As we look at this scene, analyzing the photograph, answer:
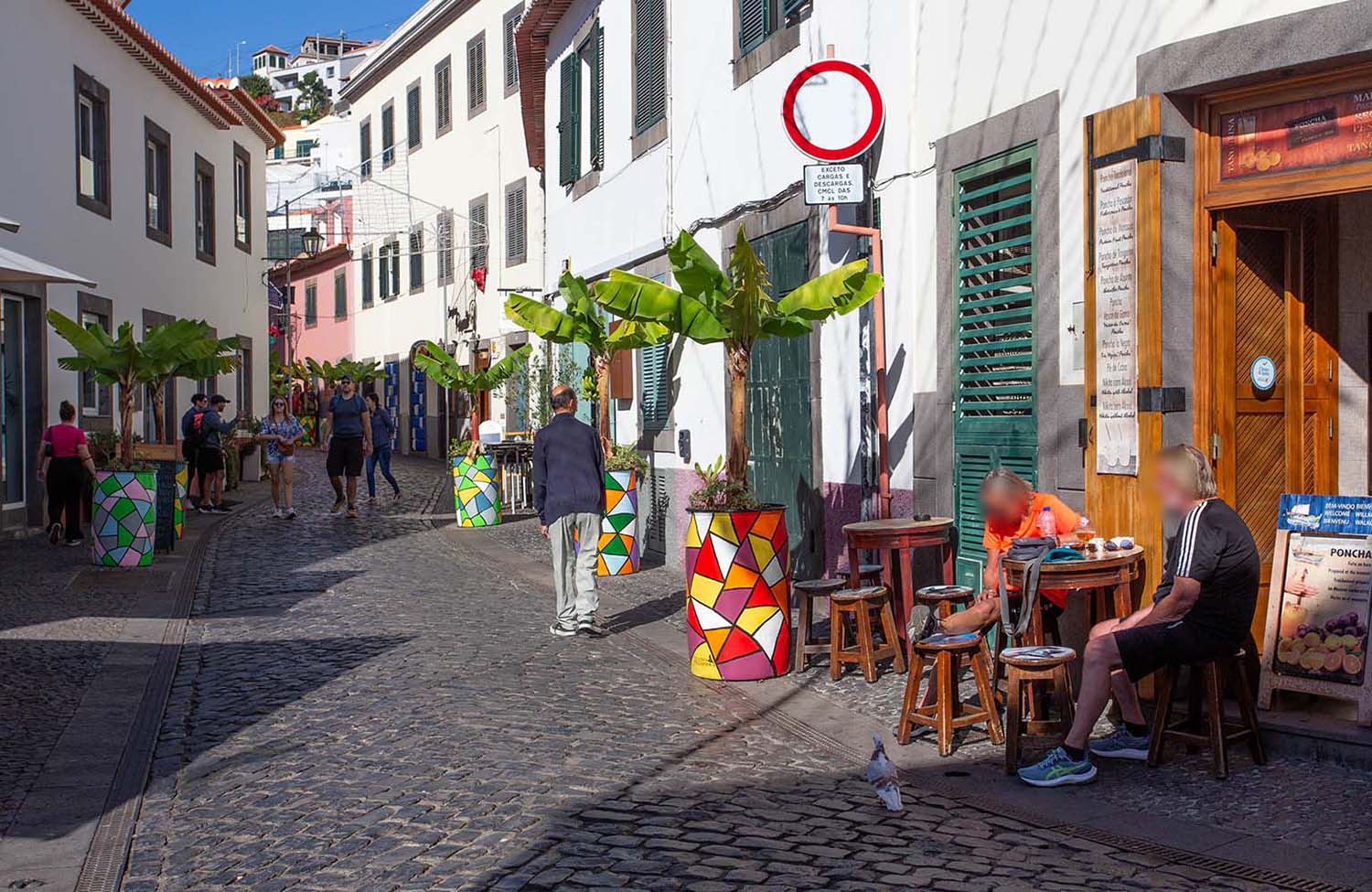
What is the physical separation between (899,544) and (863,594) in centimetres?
39

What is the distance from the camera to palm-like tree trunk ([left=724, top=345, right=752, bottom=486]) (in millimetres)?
9273

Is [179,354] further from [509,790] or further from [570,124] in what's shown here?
[509,790]

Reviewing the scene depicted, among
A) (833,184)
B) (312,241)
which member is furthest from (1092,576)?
(312,241)

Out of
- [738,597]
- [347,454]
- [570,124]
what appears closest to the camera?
[738,597]

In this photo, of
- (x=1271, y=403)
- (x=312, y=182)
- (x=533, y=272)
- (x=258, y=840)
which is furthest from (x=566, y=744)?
(x=312, y=182)

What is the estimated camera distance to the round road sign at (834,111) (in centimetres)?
972

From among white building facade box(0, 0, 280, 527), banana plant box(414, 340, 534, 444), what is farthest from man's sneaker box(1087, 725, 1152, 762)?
banana plant box(414, 340, 534, 444)

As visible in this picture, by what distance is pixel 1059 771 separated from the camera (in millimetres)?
6305

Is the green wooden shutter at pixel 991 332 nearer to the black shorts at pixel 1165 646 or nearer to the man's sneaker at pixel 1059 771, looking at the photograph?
the black shorts at pixel 1165 646

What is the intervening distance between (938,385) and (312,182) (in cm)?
5627

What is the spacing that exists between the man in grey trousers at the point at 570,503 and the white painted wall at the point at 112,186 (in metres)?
9.92

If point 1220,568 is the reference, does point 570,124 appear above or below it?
above

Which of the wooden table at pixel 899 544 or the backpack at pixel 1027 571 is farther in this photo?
the wooden table at pixel 899 544

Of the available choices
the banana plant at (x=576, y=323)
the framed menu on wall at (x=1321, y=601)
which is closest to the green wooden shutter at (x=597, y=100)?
the banana plant at (x=576, y=323)
